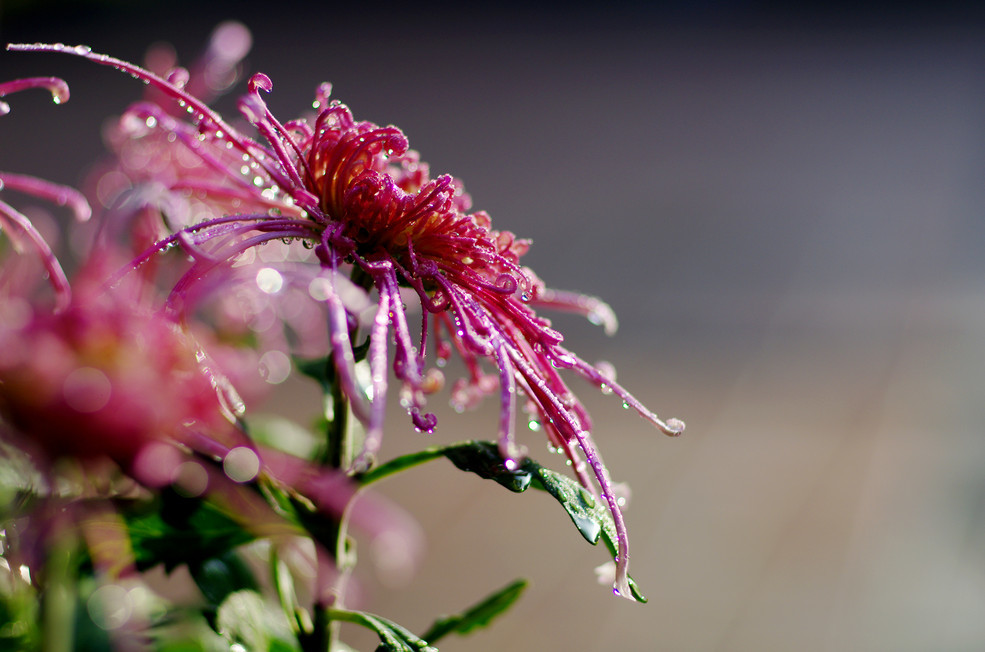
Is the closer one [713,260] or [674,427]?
[674,427]

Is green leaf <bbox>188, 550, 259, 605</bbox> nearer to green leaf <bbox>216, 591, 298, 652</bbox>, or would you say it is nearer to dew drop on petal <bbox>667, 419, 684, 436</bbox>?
green leaf <bbox>216, 591, 298, 652</bbox>

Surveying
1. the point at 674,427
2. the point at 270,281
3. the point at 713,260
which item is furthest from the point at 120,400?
the point at 713,260

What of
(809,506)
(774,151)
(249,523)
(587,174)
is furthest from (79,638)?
(774,151)

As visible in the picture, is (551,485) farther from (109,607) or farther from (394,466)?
(109,607)

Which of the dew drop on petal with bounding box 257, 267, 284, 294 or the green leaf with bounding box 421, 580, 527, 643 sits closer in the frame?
the dew drop on petal with bounding box 257, 267, 284, 294

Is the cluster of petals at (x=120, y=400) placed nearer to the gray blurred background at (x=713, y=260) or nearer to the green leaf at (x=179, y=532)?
the green leaf at (x=179, y=532)

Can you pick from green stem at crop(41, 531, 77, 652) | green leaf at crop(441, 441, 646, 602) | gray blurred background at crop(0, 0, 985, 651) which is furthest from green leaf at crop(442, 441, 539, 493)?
gray blurred background at crop(0, 0, 985, 651)

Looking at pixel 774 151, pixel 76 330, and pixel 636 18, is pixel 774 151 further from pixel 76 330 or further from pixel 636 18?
pixel 76 330
